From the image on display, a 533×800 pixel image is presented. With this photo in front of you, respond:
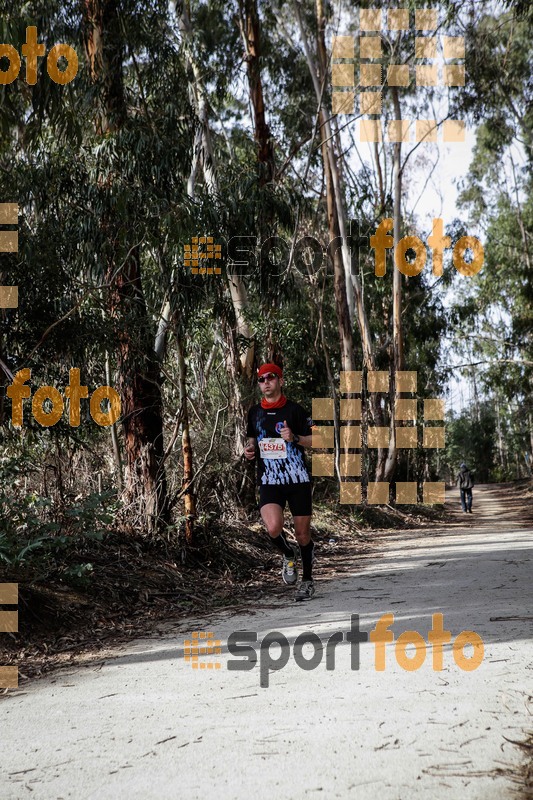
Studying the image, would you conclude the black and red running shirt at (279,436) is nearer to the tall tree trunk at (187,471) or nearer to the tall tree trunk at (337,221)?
the tall tree trunk at (187,471)

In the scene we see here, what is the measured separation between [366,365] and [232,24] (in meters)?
9.94

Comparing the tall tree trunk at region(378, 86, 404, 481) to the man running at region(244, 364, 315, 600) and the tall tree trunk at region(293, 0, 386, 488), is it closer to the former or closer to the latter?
the tall tree trunk at region(293, 0, 386, 488)

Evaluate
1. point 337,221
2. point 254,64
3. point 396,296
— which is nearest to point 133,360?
point 254,64

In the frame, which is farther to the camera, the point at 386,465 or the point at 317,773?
the point at 386,465

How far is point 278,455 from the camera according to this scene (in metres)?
6.56

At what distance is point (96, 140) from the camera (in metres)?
8.88

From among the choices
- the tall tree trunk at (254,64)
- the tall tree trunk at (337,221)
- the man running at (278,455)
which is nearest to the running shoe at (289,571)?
the man running at (278,455)

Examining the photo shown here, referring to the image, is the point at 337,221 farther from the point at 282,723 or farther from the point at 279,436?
the point at 282,723

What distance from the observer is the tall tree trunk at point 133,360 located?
334 inches

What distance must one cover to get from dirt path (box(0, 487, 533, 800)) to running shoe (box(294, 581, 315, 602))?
1.08m

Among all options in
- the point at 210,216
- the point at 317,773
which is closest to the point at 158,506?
the point at 210,216

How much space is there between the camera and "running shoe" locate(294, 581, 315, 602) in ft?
21.7

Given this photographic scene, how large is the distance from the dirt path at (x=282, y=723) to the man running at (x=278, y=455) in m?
1.26

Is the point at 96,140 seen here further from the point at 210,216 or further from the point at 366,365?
the point at 366,365
